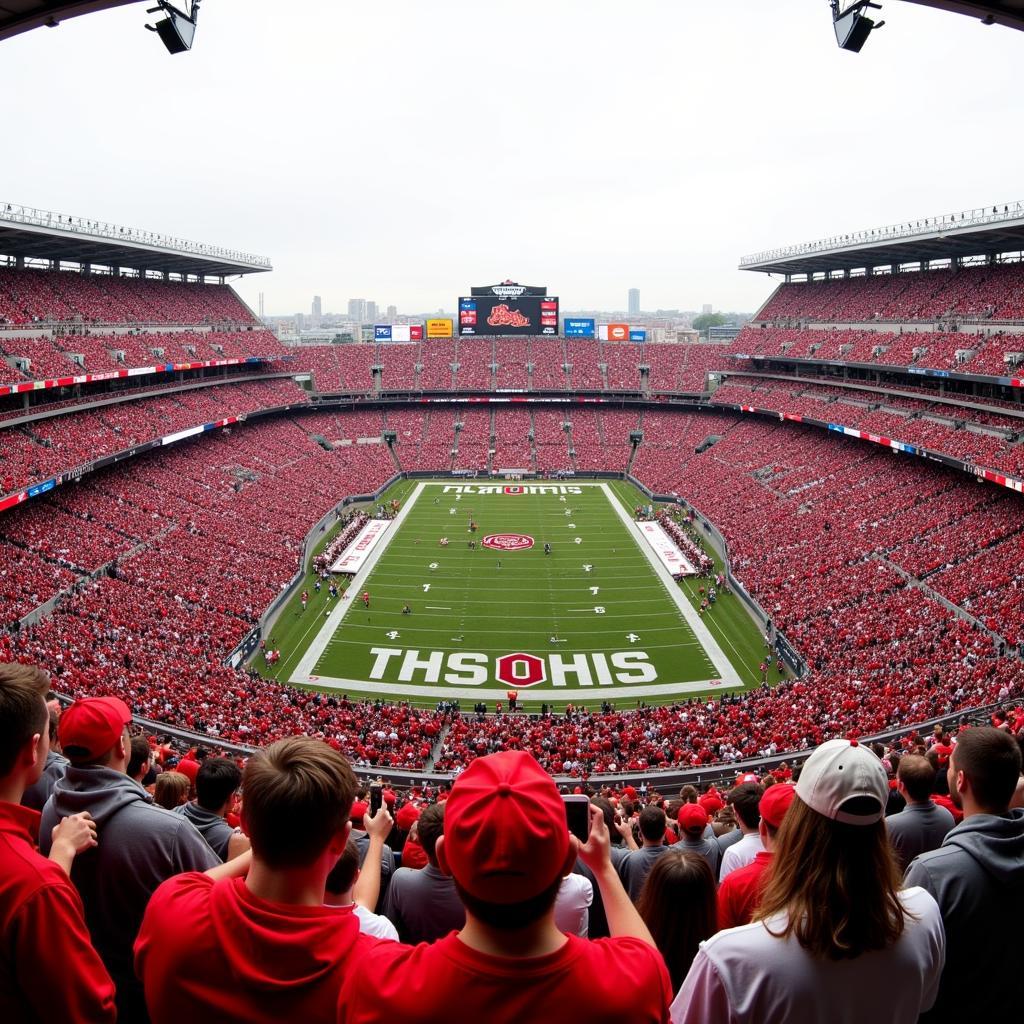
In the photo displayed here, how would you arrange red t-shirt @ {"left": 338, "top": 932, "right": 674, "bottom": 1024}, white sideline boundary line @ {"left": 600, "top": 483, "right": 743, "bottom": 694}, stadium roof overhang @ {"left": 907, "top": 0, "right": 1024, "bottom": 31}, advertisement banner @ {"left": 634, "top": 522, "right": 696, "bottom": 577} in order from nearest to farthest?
red t-shirt @ {"left": 338, "top": 932, "right": 674, "bottom": 1024}, stadium roof overhang @ {"left": 907, "top": 0, "right": 1024, "bottom": 31}, white sideline boundary line @ {"left": 600, "top": 483, "right": 743, "bottom": 694}, advertisement banner @ {"left": 634, "top": 522, "right": 696, "bottom": 577}

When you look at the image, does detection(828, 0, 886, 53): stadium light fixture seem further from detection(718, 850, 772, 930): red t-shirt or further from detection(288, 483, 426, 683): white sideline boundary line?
detection(288, 483, 426, 683): white sideline boundary line

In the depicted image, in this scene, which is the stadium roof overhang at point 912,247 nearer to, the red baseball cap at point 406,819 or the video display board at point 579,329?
the video display board at point 579,329

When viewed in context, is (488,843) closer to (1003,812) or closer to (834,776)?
(834,776)

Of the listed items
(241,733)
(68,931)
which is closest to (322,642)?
(241,733)

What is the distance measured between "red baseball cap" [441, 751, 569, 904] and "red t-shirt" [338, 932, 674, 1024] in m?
0.18

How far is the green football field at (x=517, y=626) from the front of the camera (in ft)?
88.0

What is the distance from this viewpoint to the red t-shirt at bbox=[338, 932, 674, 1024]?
199 centimetres

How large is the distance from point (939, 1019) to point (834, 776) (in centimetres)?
165

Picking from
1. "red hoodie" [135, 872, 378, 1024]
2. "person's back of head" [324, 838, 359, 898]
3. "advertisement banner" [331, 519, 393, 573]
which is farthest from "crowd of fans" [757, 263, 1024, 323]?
"red hoodie" [135, 872, 378, 1024]

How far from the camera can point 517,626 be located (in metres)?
A: 31.8

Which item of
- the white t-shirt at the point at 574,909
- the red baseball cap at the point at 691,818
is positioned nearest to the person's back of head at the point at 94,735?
the white t-shirt at the point at 574,909

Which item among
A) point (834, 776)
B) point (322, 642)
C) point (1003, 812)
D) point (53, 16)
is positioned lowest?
point (322, 642)

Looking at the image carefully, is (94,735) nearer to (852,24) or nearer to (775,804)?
(775,804)

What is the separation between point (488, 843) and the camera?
2045 millimetres
